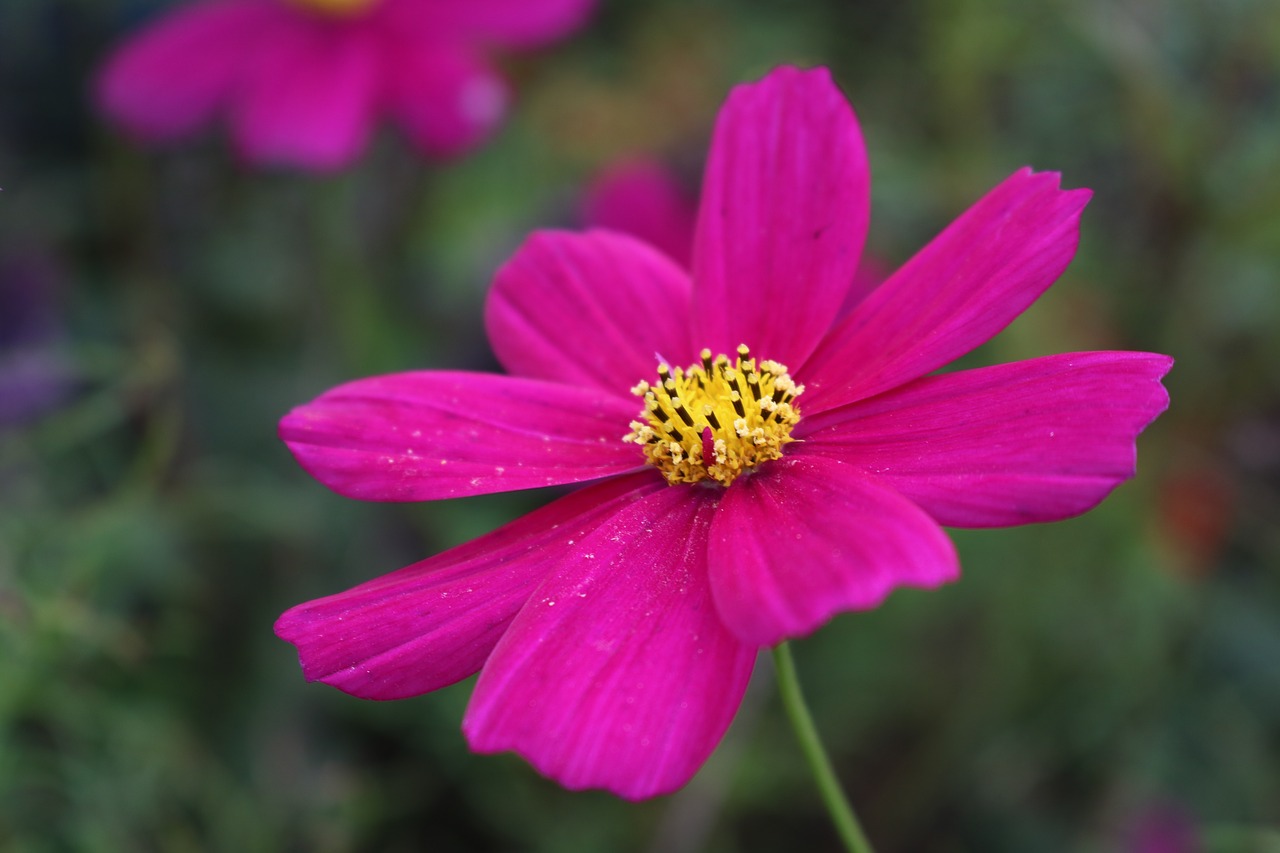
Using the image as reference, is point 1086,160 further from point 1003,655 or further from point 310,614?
point 310,614

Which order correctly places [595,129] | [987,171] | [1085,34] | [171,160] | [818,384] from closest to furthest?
[818,384]
[1085,34]
[987,171]
[171,160]
[595,129]

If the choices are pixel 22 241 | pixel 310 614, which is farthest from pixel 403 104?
pixel 310 614

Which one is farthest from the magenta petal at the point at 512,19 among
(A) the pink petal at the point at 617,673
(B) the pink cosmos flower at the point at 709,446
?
(A) the pink petal at the point at 617,673

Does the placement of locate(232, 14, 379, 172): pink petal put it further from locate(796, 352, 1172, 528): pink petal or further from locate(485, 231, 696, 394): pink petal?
locate(796, 352, 1172, 528): pink petal

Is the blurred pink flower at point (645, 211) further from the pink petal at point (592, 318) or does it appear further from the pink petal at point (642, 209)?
the pink petal at point (592, 318)

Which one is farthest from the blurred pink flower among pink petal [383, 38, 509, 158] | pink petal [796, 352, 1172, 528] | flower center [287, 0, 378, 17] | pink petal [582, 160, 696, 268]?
pink petal [796, 352, 1172, 528]

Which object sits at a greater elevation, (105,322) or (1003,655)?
(105,322)
